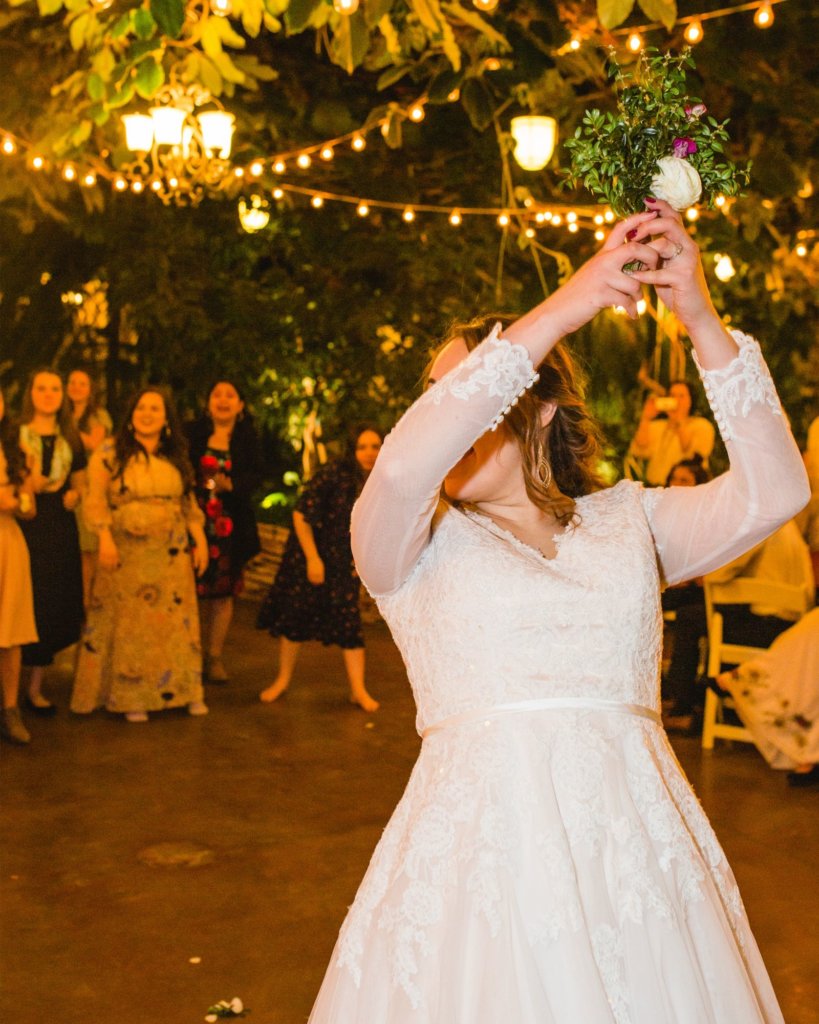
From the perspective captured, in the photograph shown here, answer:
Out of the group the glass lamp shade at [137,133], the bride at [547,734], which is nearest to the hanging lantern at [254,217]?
the glass lamp shade at [137,133]

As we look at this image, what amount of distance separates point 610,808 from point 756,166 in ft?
16.2

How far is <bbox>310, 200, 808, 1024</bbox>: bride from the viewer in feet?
5.96

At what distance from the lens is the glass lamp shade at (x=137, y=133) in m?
7.36

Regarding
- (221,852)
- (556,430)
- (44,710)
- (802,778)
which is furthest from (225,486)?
(556,430)

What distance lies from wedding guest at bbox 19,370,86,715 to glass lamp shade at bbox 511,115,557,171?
2.91 meters

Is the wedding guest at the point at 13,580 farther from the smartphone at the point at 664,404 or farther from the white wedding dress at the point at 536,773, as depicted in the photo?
the white wedding dress at the point at 536,773

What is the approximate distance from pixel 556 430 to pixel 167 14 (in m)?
2.28

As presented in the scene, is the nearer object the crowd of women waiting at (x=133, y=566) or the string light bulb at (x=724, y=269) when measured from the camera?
the crowd of women waiting at (x=133, y=566)

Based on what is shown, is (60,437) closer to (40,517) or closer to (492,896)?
(40,517)

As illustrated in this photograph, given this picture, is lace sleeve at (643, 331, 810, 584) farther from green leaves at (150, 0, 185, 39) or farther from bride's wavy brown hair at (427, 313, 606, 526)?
green leaves at (150, 0, 185, 39)

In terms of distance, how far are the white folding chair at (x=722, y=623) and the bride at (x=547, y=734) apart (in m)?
4.50

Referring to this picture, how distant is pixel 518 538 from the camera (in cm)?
214

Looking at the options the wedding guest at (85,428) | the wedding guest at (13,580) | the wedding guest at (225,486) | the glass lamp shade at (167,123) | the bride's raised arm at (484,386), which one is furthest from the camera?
the wedding guest at (85,428)

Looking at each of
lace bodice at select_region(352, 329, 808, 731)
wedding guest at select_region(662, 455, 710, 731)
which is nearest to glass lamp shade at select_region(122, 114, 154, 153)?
wedding guest at select_region(662, 455, 710, 731)
